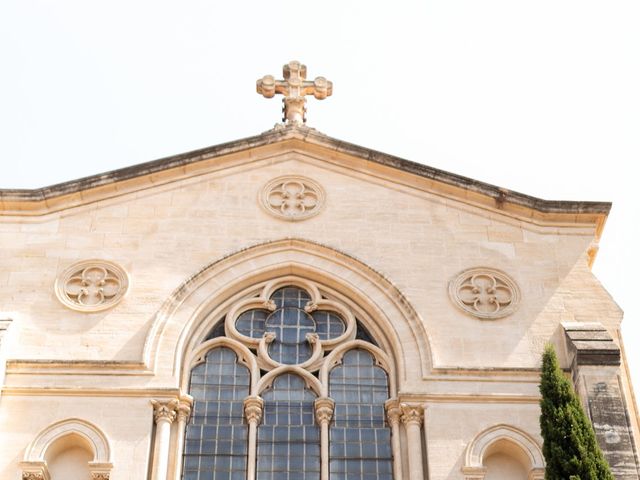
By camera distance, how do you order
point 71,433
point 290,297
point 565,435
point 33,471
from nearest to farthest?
point 565,435 → point 33,471 → point 71,433 → point 290,297

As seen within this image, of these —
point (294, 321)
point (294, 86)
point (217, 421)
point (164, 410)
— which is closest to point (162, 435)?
point (164, 410)

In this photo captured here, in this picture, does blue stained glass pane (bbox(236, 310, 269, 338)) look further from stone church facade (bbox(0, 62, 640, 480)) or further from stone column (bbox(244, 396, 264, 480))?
stone column (bbox(244, 396, 264, 480))

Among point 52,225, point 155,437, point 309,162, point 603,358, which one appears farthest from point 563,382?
point 52,225

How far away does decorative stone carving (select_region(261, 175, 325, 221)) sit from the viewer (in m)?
22.0

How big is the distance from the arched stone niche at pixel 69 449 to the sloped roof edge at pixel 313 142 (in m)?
4.44

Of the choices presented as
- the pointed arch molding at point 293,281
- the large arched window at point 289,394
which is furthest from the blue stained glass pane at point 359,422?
the pointed arch molding at point 293,281

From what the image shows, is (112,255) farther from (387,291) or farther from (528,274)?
(528,274)

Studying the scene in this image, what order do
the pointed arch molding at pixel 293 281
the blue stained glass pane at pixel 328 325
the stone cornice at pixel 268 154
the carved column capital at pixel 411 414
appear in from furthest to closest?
the stone cornice at pixel 268 154, the blue stained glass pane at pixel 328 325, the pointed arch molding at pixel 293 281, the carved column capital at pixel 411 414

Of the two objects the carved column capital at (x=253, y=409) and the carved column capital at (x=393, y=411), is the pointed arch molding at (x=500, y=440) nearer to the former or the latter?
the carved column capital at (x=393, y=411)

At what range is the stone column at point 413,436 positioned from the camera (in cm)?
1867

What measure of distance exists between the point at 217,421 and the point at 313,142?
5646 millimetres

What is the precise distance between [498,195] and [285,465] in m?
6.07

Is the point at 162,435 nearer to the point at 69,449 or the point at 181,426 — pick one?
the point at 181,426

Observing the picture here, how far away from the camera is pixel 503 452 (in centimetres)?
1920
